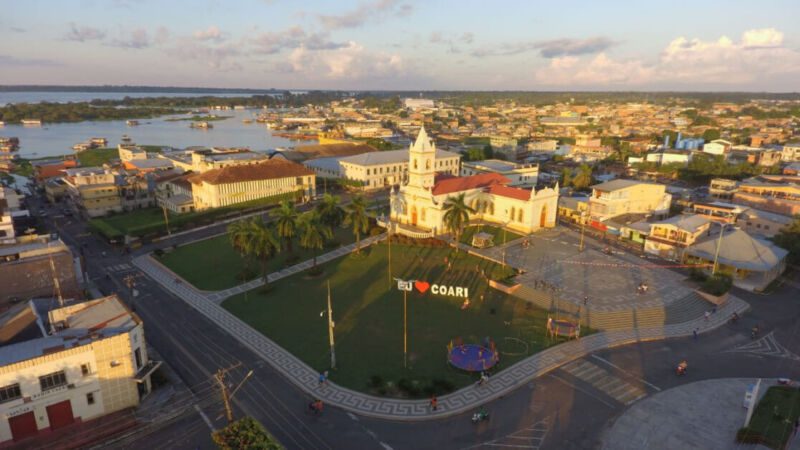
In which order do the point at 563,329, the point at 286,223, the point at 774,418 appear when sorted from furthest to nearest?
the point at 286,223 → the point at 563,329 → the point at 774,418

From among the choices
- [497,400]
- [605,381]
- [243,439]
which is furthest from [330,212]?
[243,439]

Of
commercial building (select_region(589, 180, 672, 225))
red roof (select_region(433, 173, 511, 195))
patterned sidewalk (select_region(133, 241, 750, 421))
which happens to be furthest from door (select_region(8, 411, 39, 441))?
commercial building (select_region(589, 180, 672, 225))

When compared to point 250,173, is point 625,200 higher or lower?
lower

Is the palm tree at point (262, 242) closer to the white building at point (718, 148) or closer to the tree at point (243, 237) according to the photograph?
the tree at point (243, 237)

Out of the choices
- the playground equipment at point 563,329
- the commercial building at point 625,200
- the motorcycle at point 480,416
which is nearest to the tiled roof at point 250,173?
the commercial building at point 625,200

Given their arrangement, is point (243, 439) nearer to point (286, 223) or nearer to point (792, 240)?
point (286, 223)

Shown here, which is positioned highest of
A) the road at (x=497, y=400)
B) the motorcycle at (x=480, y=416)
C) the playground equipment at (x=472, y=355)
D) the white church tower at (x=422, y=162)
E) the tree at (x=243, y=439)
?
the white church tower at (x=422, y=162)
